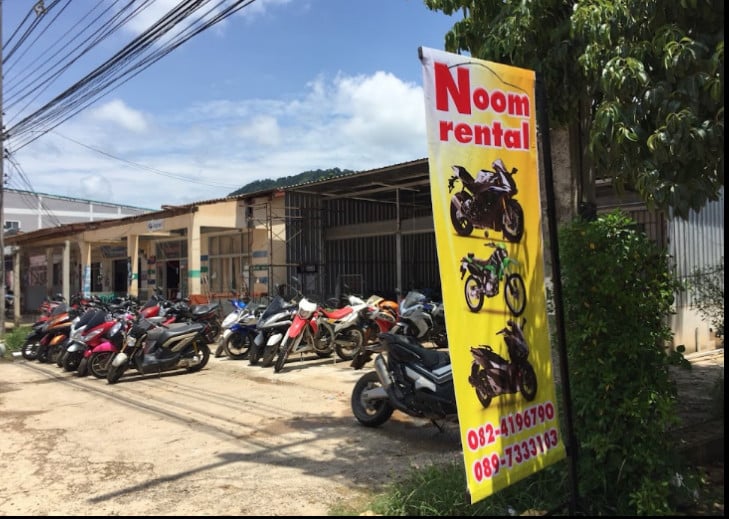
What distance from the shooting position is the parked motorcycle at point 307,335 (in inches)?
360

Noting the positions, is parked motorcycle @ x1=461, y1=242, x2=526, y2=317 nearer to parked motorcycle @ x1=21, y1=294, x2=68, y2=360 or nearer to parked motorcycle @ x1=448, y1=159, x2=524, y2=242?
parked motorcycle @ x1=448, y1=159, x2=524, y2=242

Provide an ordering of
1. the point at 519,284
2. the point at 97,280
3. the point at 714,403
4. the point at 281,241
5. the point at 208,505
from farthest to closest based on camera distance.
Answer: the point at 97,280 → the point at 281,241 → the point at 714,403 → the point at 208,505 → the point at 519,284

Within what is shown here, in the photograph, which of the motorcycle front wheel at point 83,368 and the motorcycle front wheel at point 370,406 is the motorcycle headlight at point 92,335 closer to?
the motorcycle front wheel at point 83,368

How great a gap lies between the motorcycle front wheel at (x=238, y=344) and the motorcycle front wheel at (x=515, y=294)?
8250 mm

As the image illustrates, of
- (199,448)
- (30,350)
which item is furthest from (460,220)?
(30,350)

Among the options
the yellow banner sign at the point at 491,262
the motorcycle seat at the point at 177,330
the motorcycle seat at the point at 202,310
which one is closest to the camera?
the yellow banner sign at the point at 491,262

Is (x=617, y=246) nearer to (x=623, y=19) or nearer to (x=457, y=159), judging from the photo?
(x=457, y=159)

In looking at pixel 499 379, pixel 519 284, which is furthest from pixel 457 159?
pixel 499 379

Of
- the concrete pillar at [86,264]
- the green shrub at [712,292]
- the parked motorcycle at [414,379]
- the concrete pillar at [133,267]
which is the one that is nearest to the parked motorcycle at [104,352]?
the parked motorcycle at [414,379]

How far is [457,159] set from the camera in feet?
9.75

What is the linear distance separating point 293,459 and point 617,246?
3.08m

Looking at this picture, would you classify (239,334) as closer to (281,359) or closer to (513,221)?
Answer: (281,359)

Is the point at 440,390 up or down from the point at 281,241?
down

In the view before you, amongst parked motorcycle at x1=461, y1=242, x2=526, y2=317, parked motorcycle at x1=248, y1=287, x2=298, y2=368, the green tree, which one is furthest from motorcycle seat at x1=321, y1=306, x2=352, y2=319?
parked motorcycle at x1=461, y1=242, x2=526, y2=317
